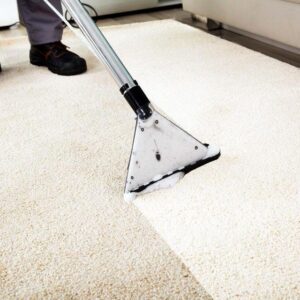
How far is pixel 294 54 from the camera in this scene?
1.34 metres

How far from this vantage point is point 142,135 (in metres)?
0.65

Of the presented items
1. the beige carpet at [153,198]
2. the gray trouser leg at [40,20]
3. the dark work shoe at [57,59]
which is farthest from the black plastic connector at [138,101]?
the gray trouser leg at [40,20]

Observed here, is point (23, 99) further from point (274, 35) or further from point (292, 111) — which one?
point (274, 35)

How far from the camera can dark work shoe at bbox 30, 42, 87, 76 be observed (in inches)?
50.5

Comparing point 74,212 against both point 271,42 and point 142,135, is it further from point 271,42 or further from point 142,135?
point 271,42

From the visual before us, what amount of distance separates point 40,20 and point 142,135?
0.89m

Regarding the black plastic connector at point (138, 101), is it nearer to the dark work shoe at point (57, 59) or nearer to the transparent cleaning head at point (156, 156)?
the transparent cleaning head at point (156, 156)

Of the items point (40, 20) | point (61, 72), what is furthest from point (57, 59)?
point (40, 20)

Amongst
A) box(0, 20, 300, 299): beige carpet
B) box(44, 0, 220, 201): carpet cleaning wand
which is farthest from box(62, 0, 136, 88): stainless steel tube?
box(0, 20, 300, 299): beige carpet

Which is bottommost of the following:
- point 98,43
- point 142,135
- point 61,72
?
point 61,72

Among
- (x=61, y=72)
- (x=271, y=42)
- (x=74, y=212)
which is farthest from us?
(x=271, y=42)

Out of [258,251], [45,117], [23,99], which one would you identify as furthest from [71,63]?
[258,251]

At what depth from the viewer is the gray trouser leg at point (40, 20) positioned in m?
1.32

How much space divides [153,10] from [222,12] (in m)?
0.86
